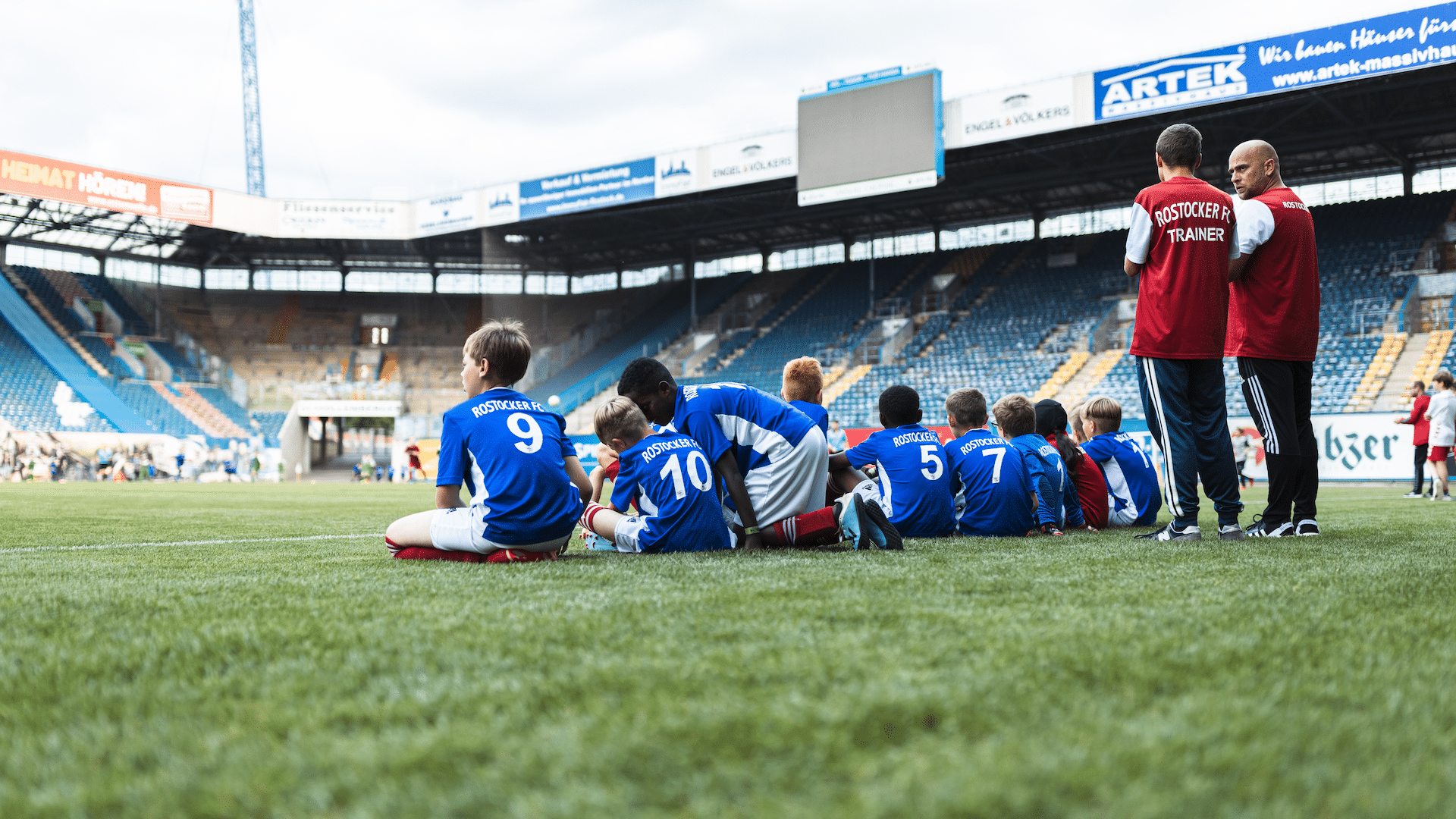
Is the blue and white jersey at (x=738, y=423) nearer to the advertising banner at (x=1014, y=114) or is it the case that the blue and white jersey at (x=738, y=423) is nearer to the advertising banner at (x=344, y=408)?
the advertising banner at (x=1014, y=114)

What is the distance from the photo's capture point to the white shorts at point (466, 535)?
361 cm

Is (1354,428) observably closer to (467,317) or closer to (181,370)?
(467,317)

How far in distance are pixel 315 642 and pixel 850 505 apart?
2.50 meters

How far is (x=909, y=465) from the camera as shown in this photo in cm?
489

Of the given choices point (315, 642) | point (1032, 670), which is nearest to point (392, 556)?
point (315, 642)

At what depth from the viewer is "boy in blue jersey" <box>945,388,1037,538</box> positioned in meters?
4.86

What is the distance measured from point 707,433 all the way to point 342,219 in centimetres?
2839

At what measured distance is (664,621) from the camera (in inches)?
83.5

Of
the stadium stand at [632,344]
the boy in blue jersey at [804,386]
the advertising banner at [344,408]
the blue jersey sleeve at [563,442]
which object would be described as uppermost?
the stadium stand at [632,344]

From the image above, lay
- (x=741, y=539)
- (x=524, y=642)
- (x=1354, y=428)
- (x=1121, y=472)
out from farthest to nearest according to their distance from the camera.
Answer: (x=1354, y=428) < (x=1121, y=472) < (x=741, y=539) < (x=524, y=642)

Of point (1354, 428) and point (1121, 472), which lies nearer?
point (1121, 472)

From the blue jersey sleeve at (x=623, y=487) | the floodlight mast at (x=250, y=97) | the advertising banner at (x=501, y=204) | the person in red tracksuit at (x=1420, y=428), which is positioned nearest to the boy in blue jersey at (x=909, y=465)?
the blue jersey sleeve at (x=623, y=487)

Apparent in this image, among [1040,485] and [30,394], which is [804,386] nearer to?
[1040,485]

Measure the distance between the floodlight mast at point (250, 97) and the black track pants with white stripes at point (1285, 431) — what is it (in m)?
57.4
